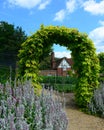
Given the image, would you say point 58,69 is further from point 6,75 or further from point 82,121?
point 82,121

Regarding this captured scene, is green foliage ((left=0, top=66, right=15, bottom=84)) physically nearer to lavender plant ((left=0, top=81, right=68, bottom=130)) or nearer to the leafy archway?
the leafy archway

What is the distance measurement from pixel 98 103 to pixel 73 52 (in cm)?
247

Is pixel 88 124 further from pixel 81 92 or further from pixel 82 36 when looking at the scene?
pixel 82 36

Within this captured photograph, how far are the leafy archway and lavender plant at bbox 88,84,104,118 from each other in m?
0.43

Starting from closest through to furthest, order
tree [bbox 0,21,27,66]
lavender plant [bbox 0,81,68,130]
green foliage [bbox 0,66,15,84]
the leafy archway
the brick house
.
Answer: lavender plant [bbox 0,81,68,130], green foliage [bbox 0,66,15,84], the leafy archway, the brick house, tree [bbox 0,21,27,66]

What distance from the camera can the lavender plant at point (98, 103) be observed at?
376 inches

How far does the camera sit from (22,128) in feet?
9.30

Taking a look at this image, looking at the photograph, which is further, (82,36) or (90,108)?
(82,36)

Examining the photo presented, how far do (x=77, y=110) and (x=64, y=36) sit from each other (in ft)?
8.28

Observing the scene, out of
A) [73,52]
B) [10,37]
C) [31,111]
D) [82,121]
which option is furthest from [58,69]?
[31,111]

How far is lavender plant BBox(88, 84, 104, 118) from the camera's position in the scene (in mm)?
9562

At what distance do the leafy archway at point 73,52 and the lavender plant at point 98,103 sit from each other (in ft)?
1.42

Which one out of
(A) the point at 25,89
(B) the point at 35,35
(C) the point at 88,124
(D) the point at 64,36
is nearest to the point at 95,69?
(D) the point at 64,36

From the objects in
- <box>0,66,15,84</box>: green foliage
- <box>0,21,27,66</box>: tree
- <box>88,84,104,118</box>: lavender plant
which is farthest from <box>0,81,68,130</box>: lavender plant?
<box>0,21,27,66</box>: tree
